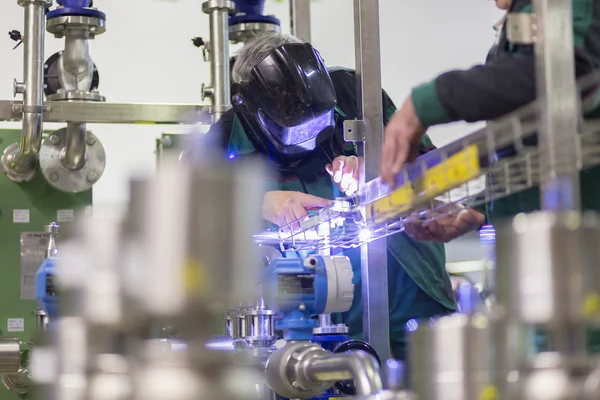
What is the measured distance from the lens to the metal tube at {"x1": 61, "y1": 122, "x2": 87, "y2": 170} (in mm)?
4051

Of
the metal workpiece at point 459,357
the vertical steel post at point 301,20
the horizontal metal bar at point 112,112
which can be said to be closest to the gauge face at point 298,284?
the metal workpiece at point 459,357

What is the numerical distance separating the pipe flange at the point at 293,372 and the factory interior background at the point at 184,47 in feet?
10.7

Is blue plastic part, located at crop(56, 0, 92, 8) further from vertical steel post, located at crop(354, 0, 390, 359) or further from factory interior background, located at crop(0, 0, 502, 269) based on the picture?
vertical steel post, located at crop(354, 0, 390, 359)

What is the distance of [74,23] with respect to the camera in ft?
12.5

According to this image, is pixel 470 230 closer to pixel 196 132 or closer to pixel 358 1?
pixel 358 1

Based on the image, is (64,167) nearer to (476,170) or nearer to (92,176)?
(92,176)

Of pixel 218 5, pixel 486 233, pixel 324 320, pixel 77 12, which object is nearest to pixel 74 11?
pixel 77 12

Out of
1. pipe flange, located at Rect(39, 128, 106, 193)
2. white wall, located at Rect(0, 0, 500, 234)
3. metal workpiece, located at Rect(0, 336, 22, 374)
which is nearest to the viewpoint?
metal workpiece, located at Rect(0, 336, 22, 374)

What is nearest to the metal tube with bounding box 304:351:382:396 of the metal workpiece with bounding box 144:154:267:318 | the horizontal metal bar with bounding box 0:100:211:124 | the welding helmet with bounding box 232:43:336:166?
the metal workpiece with bounding box 144:154:267:318

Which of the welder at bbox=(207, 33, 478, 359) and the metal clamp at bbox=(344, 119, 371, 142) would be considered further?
the welder at bbox=(207, 33, 478, 359)

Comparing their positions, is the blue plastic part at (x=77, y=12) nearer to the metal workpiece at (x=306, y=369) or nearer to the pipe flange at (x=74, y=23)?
the pipe flange at (x=74, y=23)

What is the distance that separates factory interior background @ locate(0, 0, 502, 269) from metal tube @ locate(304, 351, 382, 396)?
3.42m

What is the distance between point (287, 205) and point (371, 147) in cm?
26

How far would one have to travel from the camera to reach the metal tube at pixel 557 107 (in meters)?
1.07
